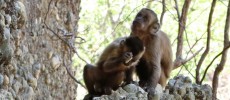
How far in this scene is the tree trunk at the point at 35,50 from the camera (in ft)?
9.27

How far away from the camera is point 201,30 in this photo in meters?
8.28

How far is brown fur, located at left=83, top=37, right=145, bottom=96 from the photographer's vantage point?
3.88 metres

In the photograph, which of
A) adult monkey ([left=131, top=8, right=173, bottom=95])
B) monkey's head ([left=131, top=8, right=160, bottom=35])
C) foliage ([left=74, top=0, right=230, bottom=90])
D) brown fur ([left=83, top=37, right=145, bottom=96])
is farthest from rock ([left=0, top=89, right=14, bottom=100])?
foliage ([left=74, top=0, right=230, bottom=90])

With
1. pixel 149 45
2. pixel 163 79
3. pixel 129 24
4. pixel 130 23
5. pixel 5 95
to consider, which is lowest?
pixel 5 95

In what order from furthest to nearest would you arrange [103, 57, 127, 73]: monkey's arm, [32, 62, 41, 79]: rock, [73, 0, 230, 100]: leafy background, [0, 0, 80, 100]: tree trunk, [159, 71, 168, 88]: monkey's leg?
[73, 0, 230, 100]: leafy background
[159, 71, 168, 88]: monkey's leg
[103, 57, 127, 73]: monkey's arm
[32, 62, 41, 79]: rock
[0, 0, 80, 100]: tree trunk

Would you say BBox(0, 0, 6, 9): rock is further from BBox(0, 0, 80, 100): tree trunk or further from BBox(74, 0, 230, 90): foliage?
BBox(74, 0, 230, 90): foliage

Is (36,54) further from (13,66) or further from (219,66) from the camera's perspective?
(219,66)

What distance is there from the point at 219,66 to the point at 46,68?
134 cm

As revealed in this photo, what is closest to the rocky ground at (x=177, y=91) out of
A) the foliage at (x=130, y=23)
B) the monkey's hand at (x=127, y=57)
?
the monkey's hand at (x=127, y=57)

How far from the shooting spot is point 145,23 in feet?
14.8

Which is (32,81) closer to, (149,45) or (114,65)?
(114,65)

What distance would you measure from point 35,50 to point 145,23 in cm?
129

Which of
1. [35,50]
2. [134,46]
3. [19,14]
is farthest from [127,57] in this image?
[19,14]

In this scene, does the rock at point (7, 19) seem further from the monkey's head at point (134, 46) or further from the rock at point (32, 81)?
the monkey's head at point (134, 46)
